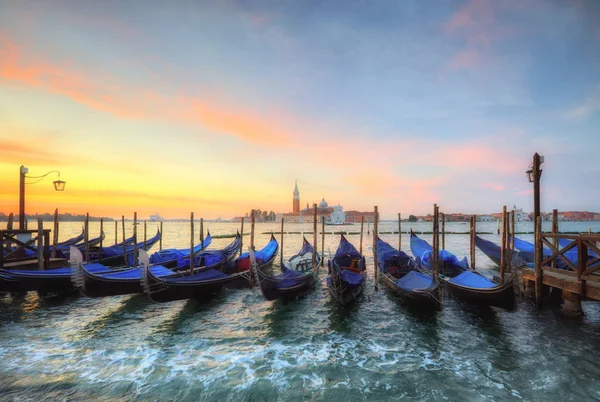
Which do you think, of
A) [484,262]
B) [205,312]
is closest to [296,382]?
[205,312]

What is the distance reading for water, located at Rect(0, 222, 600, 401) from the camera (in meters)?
4.05

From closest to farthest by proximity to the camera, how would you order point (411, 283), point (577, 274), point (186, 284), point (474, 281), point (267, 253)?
1. point (577, 274)
2. point (474, 281)
3. point (186, 284)
4. point (411, 283)
5. point (267, 253)

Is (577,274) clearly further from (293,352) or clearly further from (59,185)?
(59,185)

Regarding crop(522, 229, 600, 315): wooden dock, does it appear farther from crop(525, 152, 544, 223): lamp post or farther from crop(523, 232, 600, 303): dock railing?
crop(525, 152, 544, 223): lamp post

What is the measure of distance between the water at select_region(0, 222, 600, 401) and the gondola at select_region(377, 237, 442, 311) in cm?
37

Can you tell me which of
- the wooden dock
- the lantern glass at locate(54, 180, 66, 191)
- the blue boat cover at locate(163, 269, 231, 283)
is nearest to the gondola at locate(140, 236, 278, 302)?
the blue boat cover at locate(163, 269, 231, 283)

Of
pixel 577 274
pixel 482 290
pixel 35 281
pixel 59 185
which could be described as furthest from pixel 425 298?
pixel 59 185

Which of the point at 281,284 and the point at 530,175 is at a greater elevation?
the point at 530,175

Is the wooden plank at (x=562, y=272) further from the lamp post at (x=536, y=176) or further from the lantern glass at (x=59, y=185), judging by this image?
the lantern glass at (x=59, y=185)

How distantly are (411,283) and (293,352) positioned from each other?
3.87 m

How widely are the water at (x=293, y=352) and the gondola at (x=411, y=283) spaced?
14.5 inches

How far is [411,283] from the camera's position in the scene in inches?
297

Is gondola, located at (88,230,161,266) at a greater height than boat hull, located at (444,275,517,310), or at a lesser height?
lesser

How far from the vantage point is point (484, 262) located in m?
15.8
